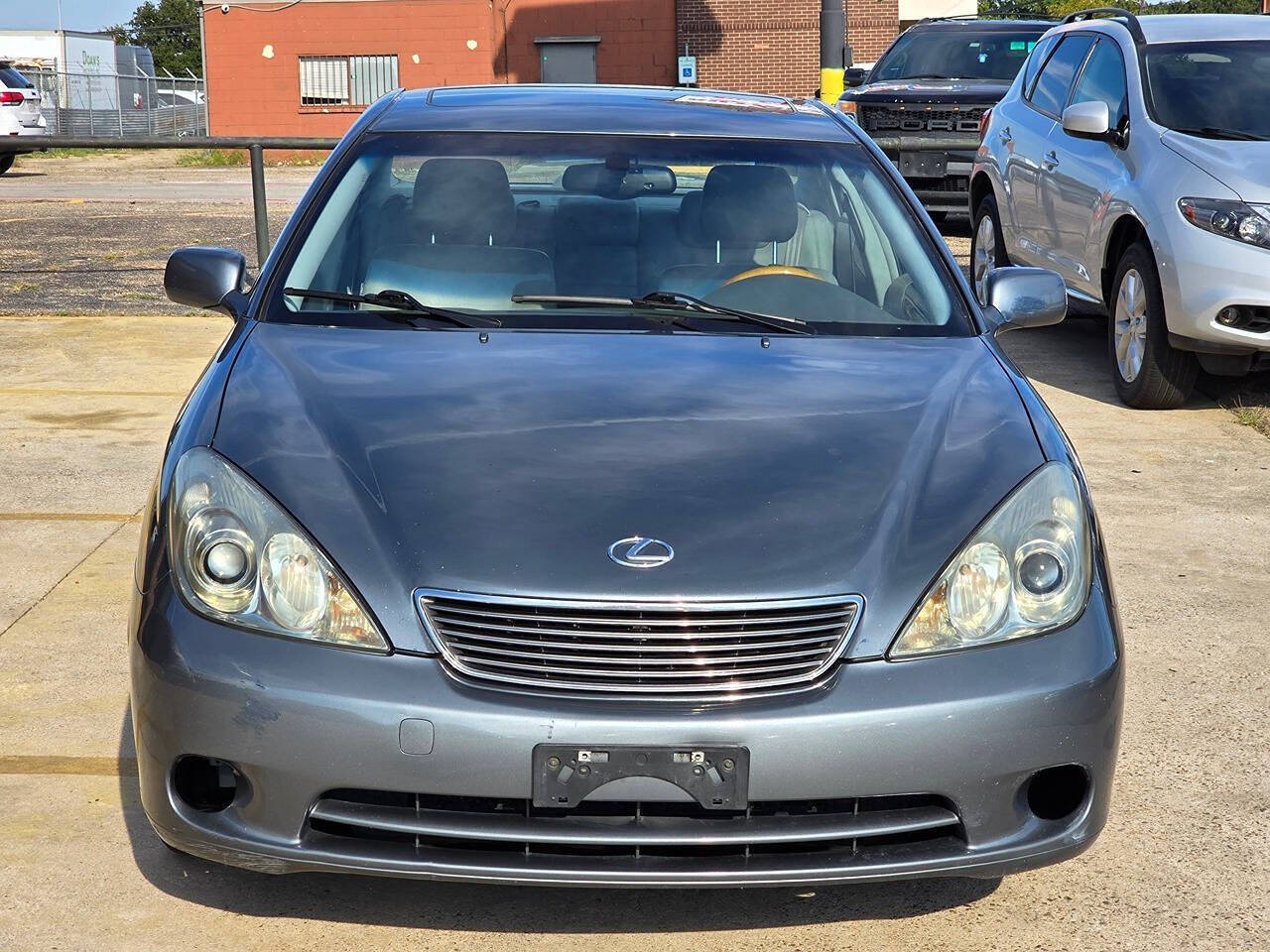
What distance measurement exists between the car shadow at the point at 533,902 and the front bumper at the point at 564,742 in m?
0.32

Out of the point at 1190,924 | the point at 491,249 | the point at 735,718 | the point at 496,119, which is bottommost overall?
the point at 1190,924

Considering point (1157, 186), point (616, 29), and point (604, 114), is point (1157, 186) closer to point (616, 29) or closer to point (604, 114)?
point (604, 114)

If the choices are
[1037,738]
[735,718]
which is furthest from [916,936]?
[735,718]

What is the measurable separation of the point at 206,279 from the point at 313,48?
35614mm

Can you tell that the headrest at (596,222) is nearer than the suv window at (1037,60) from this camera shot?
Yes

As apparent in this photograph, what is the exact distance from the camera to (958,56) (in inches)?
603

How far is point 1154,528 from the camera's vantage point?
18.7 ft

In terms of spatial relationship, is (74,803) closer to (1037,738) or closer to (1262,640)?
(1037,738)

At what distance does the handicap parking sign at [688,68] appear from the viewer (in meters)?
35.5

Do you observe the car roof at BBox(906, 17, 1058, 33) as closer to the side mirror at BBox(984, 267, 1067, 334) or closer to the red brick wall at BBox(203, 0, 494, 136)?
the side mirror at BBox(984, 267, 1067, 334)

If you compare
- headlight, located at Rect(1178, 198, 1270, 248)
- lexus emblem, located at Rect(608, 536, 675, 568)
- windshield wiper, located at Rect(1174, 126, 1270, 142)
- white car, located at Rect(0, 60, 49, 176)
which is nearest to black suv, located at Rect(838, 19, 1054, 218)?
windshield wiper, located at Rect(1174, 126, 1270, 142)

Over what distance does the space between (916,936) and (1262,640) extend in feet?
6.80

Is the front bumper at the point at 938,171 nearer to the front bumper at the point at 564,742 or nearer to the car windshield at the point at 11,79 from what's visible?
the front bumper at the point at 564,742

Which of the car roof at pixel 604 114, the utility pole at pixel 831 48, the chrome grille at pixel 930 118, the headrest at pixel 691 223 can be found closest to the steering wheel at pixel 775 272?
the headrest at pixel 691 223
